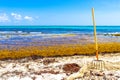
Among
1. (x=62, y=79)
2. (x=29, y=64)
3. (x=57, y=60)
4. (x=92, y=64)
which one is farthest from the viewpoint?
(x=57, y=60)

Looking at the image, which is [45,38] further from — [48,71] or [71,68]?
[48,71]

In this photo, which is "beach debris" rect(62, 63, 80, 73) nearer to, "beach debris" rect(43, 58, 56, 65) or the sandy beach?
the sandy beach

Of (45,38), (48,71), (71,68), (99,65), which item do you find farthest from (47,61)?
(45,38)

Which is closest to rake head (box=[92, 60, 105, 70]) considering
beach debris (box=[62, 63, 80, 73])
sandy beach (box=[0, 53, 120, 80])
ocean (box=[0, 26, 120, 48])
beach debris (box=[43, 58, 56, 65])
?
sandy beach (box=[0, 53, 120, 80])

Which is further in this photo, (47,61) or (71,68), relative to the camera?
(47,61)

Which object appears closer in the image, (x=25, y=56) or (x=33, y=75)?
(x=33, y=75)

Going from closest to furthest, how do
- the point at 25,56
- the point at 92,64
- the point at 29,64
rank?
the point at 92,64 → the point at 29,64 → the point at 25,56

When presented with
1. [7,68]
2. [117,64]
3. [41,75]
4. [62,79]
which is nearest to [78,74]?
[62,79]

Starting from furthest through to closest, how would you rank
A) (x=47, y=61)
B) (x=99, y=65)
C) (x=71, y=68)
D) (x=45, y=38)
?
(x=45, y=38)
(x=47, y=61)
(x=71, y=68)
(x=99, y=65)

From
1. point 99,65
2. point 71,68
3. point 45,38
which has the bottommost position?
point 45,38

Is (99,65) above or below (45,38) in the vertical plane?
above

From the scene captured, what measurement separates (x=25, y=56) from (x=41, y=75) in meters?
5.64

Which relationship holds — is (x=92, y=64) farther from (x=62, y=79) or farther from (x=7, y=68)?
(x=7, y=68)

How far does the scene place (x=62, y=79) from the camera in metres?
11.6
